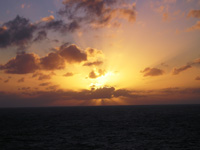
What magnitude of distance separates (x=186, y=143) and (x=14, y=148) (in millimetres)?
32985

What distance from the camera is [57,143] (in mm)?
41969

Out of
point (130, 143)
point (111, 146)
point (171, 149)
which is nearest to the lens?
point (171, 149)

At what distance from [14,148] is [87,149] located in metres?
13.6

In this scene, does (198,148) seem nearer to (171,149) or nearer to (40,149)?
(171,149)

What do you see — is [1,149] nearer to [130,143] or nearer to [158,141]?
[130,143]

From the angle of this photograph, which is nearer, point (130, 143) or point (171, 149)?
point (171, 149)

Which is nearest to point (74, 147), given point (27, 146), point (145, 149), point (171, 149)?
point (27, 146)

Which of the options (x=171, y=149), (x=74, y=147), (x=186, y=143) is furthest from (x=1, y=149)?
(x=186, y=143)

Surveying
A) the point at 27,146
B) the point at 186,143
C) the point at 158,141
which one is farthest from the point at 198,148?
→ the point at 27,146

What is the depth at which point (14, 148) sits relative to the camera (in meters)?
37.8

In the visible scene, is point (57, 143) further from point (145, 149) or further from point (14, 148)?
point (145, 149)

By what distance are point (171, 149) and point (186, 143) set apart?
21.2ft

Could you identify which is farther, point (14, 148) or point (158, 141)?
point (158, 141)

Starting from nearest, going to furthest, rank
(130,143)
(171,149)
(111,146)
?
1. (171,149)
2. (111,146)
3. (130,143)
